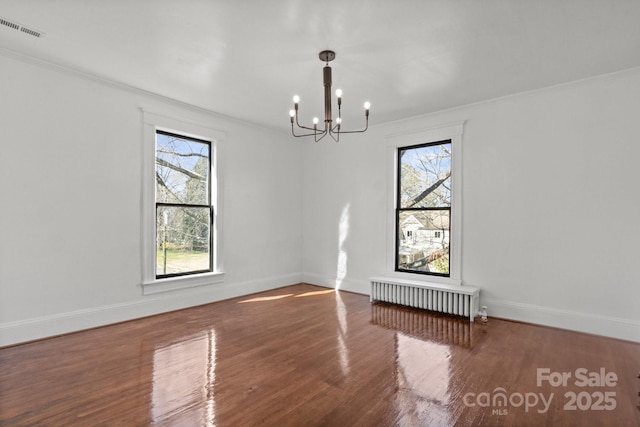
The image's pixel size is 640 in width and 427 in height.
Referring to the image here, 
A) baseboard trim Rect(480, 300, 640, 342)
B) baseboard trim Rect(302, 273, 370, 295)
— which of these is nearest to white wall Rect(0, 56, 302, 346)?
baseboard trim Rect(302, 273, 370, 295)

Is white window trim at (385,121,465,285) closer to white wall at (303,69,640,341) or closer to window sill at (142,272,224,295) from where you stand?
white wall at (303,69,640,341)

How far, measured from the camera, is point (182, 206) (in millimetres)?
4793

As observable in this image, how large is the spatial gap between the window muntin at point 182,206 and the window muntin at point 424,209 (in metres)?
3.09

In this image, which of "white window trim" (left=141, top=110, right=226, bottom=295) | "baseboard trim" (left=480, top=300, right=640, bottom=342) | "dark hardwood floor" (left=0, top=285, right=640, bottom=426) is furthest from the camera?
"white window trim" (left=141, top=110, right=226, bottom=295)

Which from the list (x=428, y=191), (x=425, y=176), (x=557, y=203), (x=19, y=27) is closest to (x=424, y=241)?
(x=428, y=191)

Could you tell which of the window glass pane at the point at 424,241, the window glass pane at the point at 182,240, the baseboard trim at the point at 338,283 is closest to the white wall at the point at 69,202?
the window glass pane at the point at 182,240

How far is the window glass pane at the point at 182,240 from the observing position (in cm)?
455

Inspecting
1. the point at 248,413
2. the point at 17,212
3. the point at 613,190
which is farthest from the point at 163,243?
the point at 613,190

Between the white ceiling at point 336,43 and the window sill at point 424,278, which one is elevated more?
the white ceiling at point 336,43

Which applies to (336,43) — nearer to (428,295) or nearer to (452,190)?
(452,190)

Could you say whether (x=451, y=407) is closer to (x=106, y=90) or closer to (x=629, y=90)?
(x=629, y=90)

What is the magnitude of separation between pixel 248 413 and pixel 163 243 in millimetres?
3062

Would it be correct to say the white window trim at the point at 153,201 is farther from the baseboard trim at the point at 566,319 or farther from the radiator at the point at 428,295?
the baseboard trim at the point at 566,319

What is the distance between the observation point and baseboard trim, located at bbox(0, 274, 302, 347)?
3324mm
